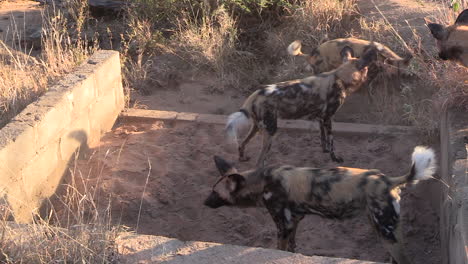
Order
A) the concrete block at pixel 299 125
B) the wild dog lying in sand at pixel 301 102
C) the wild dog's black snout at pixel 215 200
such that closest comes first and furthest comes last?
the wild dog's black snout at pixel 215 200 < the wild dog lying in sand at pixel 301 102 < the concrete block at pixel 299 125

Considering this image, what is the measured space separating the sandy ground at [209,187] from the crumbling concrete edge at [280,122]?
0.22 ft

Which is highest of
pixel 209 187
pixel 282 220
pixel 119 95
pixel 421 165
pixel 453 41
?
pixel 453 41

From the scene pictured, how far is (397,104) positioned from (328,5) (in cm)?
154

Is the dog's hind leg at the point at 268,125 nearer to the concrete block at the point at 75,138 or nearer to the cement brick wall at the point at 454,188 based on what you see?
the cement brick wall at the point at 454,188

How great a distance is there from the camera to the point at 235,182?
13.3ft

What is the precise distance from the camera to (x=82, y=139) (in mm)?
5234

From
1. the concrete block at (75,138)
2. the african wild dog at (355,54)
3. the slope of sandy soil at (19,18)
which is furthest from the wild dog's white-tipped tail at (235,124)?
the slope of sandy soil at (19,18)

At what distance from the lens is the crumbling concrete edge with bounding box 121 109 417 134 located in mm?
5676

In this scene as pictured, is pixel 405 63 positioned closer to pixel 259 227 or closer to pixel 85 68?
pixel 259 227

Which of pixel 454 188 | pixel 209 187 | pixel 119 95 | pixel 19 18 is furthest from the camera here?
pixel 19 18

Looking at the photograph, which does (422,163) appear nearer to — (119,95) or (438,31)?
(438,31)

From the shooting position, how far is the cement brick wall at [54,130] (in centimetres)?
422

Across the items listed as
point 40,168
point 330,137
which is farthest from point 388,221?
point 40,168

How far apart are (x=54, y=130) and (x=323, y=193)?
81.9 inches
